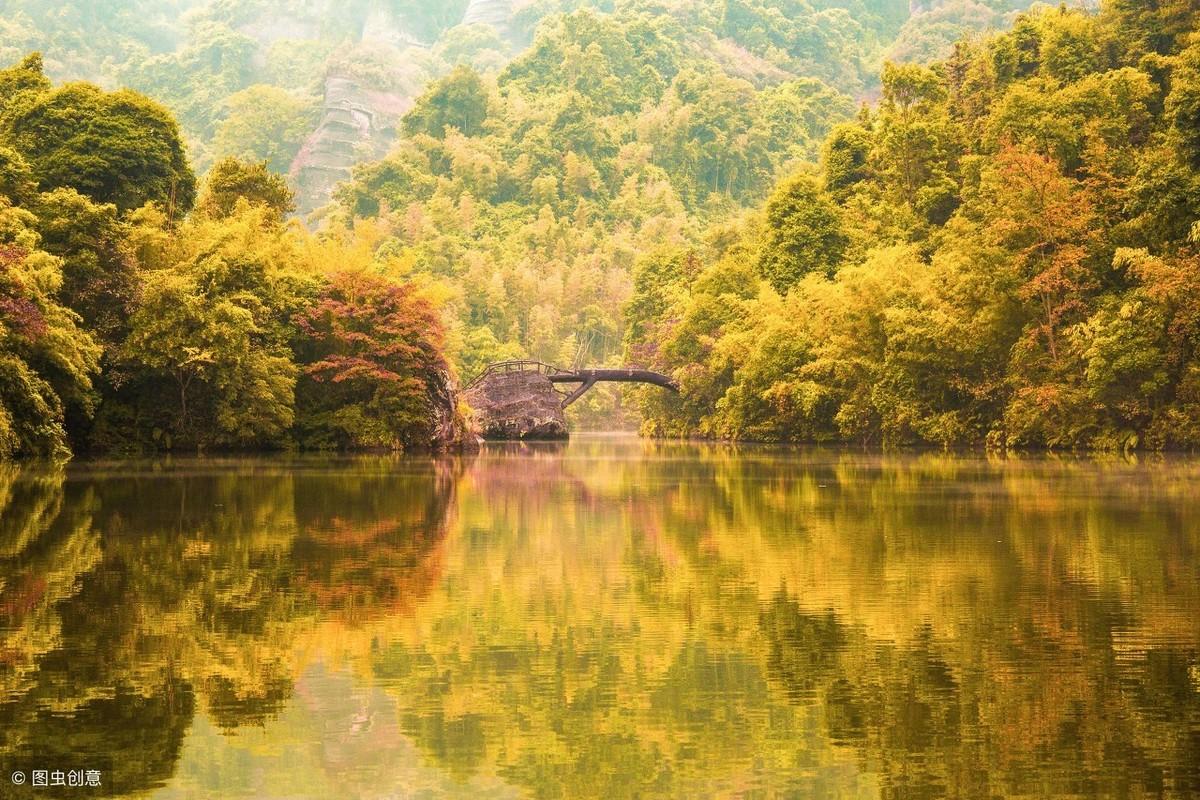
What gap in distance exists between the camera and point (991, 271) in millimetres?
51312

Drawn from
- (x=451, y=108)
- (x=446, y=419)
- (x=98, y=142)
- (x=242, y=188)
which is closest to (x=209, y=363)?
(x=98, y=142)

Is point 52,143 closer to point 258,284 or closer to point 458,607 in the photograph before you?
point 258,284

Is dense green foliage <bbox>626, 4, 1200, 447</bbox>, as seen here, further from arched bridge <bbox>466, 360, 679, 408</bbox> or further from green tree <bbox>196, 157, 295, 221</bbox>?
green tree <bbox>196, 157, 295, 221</bbox>

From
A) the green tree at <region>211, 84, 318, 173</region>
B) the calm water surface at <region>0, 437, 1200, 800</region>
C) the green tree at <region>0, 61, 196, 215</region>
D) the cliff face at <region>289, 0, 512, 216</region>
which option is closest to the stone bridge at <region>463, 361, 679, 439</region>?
the green tree at <region>0, 61, 196, 215</region>

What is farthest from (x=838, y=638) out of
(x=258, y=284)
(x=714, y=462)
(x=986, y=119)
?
(x=986, y=119)

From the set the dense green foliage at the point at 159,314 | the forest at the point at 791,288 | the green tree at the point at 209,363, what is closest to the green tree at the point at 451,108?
the forest at the point at 791,288

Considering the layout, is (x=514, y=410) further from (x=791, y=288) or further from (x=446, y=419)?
(x=446, y=419)

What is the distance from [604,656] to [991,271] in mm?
44704

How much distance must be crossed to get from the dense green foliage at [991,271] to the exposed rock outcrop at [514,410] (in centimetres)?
731

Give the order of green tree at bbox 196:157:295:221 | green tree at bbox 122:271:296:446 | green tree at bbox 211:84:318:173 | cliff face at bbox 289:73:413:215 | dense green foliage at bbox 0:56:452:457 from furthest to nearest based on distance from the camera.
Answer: green tree at bbox 211:84:318:173 → cliff face at bbox 289:73:413:215 → green tree at bbox 196:157:295:221 → green tree at bbox 122:271:296:446 → dense green foliage at bbox 0:56:452:457

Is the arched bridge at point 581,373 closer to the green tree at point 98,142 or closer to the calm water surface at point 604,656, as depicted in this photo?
A: the green tree at point 98,142

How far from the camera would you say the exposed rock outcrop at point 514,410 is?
76.4 m

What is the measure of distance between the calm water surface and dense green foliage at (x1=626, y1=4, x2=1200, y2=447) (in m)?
29.1

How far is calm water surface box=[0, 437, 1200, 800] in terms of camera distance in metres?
6.69
